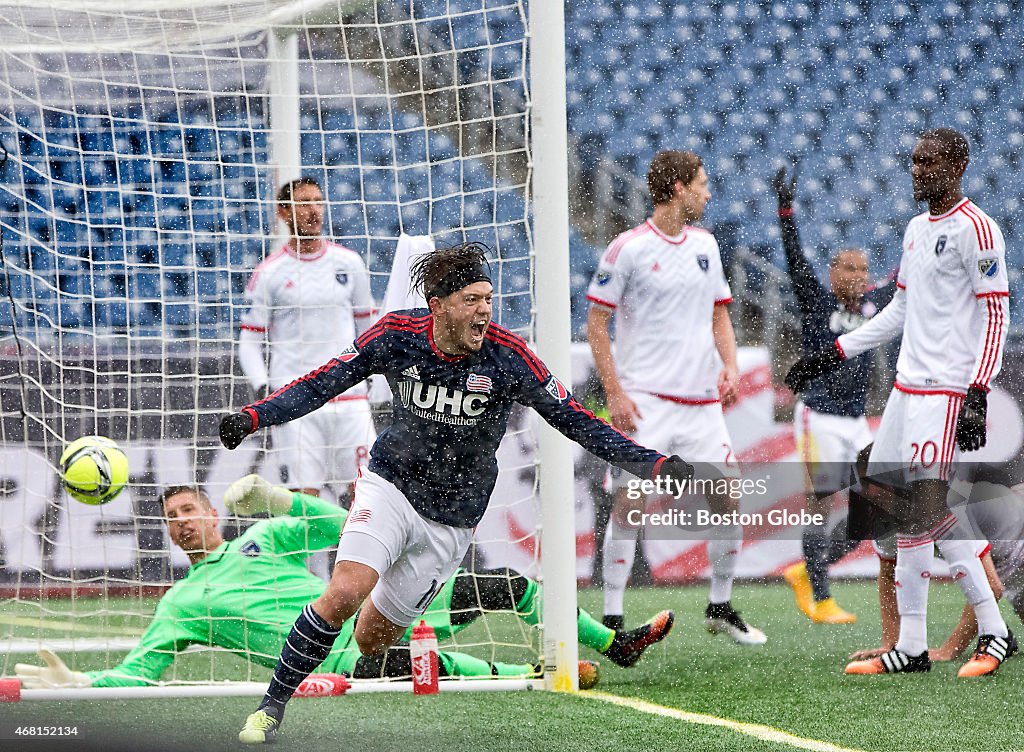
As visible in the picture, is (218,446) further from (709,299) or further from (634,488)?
(709,299)

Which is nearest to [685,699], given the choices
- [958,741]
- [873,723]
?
[873,723]

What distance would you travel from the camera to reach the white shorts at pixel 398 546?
3.71 metres

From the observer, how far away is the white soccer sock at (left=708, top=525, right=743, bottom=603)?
5352 mm

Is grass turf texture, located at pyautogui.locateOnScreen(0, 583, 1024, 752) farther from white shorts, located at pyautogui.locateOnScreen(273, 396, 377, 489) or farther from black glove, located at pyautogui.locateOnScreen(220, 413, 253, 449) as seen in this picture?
white shorts, located at pyautogui.locateOnScreen(273, 396, 377, 489)

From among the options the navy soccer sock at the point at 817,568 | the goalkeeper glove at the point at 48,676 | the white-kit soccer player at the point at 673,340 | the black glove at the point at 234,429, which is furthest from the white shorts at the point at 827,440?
the black glove at the point at 234,429

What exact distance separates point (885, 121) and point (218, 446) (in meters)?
6.06

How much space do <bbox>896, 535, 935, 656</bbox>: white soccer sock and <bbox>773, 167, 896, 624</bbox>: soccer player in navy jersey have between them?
154cm

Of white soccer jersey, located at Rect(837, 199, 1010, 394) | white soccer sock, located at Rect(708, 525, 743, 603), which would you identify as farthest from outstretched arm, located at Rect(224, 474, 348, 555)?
white soccer jersey, located at Rect(837, 199, 1010, 394)

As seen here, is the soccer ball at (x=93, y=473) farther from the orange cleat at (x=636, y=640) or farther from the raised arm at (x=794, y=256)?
the raised arm at (x=794, y=256)

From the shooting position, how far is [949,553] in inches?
186

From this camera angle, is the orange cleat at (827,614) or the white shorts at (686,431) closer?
the white shorts at (686,431)

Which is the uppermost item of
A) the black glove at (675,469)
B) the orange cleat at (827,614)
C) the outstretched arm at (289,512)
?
the black glove at (675,469)

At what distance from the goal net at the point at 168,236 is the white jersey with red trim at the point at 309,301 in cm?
17

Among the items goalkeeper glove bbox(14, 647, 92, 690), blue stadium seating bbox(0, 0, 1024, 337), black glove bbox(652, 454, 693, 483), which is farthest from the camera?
blue stadium seating bbox(0, 0, 1024, 337)
